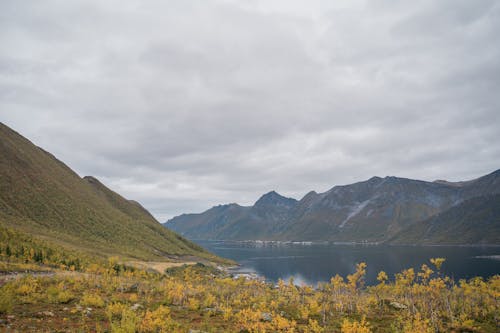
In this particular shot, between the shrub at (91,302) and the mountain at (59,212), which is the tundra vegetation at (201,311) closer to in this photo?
the shrub at (91,302)

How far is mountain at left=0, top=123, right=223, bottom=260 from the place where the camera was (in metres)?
102

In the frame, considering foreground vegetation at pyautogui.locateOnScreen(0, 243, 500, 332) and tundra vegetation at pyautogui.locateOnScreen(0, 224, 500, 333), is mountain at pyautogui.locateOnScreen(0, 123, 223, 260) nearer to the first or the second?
tundra vegetation at pyautogui.locateOnScreen(0, 224, 500, 333)

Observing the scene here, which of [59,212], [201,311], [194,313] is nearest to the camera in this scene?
[194,313]

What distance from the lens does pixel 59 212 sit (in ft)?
400

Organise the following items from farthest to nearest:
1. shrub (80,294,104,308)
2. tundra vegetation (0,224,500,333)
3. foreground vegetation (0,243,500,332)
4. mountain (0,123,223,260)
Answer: mountain (0,123,223,260) → shrub (80,294,104,308) → tundra vegetation (0,224,500,333) → foreground vegetation (0,243,500,332)

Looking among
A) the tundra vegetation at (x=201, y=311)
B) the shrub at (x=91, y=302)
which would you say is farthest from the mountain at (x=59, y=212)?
the shrub at (x=91, y=302)

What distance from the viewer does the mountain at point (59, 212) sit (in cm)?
10243

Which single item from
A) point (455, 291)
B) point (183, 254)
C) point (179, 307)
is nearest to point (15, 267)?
point (179, 307)

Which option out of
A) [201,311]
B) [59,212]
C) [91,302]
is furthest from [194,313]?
[59,212]

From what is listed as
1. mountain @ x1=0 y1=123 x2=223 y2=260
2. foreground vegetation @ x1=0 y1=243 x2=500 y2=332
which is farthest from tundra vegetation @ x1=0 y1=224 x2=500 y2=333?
mountain @ x1=0 y1=123 x2=223 y2=260

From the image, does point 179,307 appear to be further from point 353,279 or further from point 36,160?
point 36,160

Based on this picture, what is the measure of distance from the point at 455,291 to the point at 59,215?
127 metres

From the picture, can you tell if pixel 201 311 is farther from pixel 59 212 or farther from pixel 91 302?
pixel 59 212

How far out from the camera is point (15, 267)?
45938 millimetres
